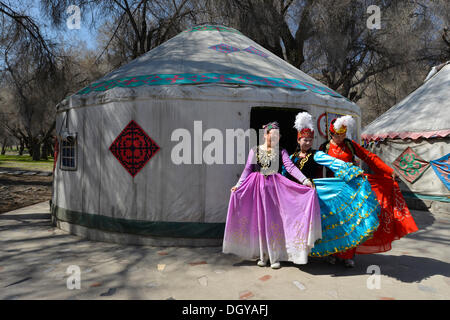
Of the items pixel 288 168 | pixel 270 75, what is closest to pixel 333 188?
pixel 288 168

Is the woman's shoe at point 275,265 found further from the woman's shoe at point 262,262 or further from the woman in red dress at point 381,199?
the woman in red dress at point 381,199

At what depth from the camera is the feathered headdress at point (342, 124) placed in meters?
3.31

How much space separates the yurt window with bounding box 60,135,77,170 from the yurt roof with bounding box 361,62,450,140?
709 cm

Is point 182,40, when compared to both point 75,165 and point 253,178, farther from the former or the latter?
point 253,178

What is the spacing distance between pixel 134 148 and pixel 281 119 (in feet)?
7.66

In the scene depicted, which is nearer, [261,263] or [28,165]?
[261,263]

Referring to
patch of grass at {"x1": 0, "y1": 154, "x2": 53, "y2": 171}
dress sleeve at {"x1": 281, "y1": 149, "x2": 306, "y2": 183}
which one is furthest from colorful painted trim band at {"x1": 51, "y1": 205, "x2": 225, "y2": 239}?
patch of grass at {"x1": 0, "y1": 154, "x2": 53, "y2": 171}

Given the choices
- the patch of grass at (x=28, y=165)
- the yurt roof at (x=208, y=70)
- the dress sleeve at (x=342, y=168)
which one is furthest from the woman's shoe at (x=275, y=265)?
the patch of grass at (x=28, y=165)

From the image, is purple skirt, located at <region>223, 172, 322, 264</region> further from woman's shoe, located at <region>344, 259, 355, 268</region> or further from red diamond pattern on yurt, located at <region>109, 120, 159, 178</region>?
red diamond pattern on yurt, located at <region>109, 120, 159, 178</region>

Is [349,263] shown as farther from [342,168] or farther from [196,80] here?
[196,80]

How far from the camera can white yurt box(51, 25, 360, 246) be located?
4.29 meters

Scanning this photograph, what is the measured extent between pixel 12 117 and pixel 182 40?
25863 millimetres

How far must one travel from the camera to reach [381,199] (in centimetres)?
341

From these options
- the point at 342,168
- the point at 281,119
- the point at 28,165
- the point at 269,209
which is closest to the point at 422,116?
the point at 281,119
